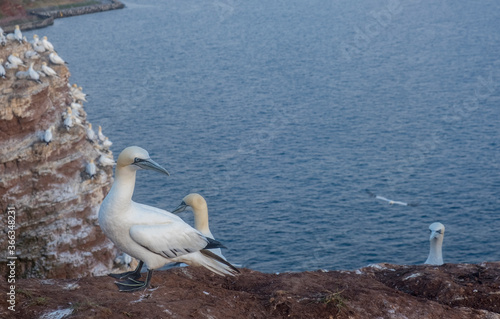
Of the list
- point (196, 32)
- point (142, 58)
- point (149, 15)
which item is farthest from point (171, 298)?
point (149, 15)

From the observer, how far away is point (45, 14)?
102 metres

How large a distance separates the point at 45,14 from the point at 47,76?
74.2 m

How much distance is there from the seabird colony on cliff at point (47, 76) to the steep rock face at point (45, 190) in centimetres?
16

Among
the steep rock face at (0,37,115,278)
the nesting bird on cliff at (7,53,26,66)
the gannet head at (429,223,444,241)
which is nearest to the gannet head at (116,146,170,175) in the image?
the gannet head at (429,223,444,241)

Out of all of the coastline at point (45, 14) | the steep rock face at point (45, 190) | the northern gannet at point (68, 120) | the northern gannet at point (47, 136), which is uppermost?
the coastline at point (45, 14)

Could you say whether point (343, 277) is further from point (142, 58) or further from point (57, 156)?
point (142, 58)

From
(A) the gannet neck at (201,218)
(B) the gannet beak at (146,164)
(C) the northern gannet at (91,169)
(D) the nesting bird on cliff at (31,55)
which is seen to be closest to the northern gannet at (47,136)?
(C) the northern gannet at (91,169)

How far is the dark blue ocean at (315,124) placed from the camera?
123 feet

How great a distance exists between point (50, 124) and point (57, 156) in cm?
178

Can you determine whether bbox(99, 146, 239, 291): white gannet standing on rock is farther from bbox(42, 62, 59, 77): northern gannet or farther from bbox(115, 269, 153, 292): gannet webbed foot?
bbox(42, 62, 59, 77): northern gannet

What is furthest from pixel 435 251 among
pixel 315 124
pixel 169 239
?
pixel 315 124

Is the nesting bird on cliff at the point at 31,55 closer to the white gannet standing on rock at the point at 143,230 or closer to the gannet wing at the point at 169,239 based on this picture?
the white gannet standing on rock at the point at 143,230

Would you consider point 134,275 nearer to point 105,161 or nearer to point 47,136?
point 47,136

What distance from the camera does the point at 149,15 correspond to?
331 ft
